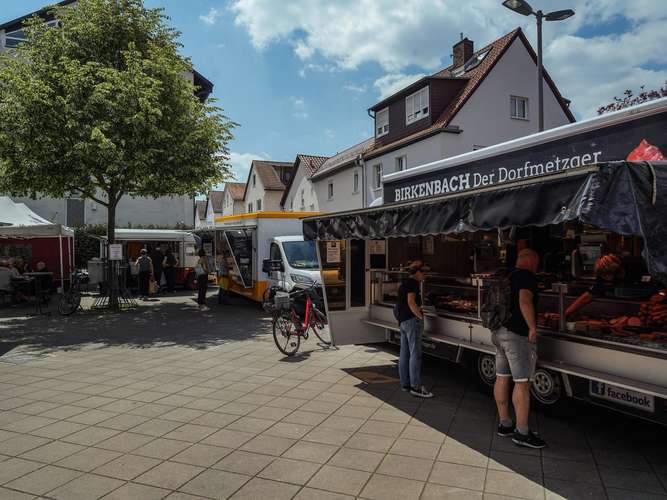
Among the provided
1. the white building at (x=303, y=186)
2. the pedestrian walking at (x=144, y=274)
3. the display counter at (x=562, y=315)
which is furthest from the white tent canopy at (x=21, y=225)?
the white building at (x=303, y=186)

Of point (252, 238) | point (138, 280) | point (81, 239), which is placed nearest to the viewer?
point (252, 238)

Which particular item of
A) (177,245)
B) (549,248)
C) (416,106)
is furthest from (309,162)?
(549,248)

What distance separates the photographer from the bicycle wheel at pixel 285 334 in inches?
332

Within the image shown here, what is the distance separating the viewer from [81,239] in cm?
2480

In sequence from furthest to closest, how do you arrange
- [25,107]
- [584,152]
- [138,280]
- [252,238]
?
[138,280] → [252,238] → [25,107] → [584,152]

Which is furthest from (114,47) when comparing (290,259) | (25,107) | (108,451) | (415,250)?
(108,451)

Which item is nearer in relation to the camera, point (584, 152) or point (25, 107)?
point (584, 152)

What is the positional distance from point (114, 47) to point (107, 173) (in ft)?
13.1

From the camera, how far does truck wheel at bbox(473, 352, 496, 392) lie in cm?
608

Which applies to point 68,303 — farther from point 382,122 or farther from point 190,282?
point 382,122

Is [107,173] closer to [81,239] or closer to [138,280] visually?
[138,280]

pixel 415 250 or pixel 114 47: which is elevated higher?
pixel 114 47

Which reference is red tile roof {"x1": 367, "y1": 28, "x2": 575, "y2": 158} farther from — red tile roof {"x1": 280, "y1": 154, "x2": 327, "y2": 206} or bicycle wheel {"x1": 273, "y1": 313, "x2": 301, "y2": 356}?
bicycle wheel {"x1": 273, "y1": 313, "x2": 301, "y2": 356}

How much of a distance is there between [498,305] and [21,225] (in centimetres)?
1518
